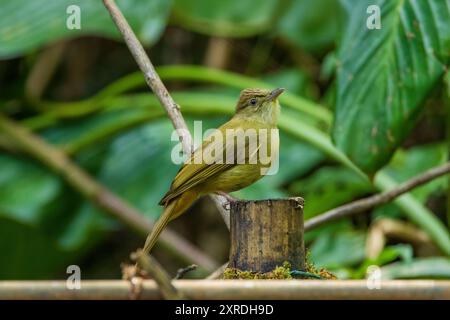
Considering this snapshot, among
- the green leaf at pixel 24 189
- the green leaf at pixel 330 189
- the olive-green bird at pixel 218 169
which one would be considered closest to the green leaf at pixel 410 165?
the green leaf at pixel 330 189

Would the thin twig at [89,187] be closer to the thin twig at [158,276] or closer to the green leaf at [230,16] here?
the green leaf at [230,16]

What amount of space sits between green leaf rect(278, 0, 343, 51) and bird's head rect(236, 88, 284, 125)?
96.6 inches

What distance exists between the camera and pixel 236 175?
245 cm

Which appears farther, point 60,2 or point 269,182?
point 269,182

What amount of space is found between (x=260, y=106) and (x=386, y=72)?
396 mm

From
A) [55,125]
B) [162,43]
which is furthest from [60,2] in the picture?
[162,43]

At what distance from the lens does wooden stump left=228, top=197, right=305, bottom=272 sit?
1.80 metres

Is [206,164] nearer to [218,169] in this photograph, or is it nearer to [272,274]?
[218,169]

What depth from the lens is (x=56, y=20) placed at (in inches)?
159

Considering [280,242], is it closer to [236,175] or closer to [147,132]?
[236,175]

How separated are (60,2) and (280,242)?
2.68 m

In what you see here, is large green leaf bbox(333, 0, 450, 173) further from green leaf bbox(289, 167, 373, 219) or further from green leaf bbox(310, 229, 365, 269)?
green leaf bbox(310, 229, 365, 269)

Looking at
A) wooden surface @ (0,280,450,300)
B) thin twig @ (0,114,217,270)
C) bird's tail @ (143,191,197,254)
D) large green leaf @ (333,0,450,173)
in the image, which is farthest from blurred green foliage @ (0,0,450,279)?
wooden surface @ (0,280,450,300)
